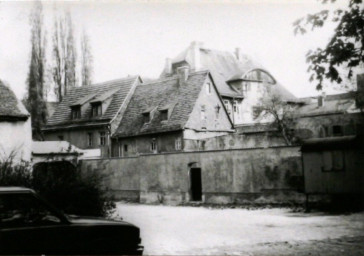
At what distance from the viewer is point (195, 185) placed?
20.7 metres

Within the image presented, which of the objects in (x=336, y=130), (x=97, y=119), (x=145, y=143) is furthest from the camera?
(x=336, y=130)

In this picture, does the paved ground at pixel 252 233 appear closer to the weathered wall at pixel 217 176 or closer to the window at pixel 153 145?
the weathered wall at pixel 217 176

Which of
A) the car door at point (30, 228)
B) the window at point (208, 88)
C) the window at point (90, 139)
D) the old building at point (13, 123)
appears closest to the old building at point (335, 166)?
the old building at point (13, 123)

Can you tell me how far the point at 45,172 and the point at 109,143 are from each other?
71.8 feet

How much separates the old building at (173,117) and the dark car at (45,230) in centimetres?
1919

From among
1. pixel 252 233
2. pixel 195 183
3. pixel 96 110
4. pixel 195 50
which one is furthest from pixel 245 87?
pixel 252 233

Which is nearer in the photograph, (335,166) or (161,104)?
(335,166)

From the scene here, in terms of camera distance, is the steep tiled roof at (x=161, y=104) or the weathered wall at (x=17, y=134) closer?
the weathered wall at (x=17, y=134)

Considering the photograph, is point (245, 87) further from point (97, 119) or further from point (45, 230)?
point (45, 230)

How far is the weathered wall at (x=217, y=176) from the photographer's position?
56.4 feet

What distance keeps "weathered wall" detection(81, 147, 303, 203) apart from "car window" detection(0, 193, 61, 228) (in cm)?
900

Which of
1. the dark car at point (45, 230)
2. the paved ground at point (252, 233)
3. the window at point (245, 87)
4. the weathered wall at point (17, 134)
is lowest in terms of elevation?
the paved ground at point (252, 233)

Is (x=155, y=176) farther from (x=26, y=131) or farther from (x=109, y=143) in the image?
(x=109, y=143)

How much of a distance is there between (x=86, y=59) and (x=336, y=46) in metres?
5.59
